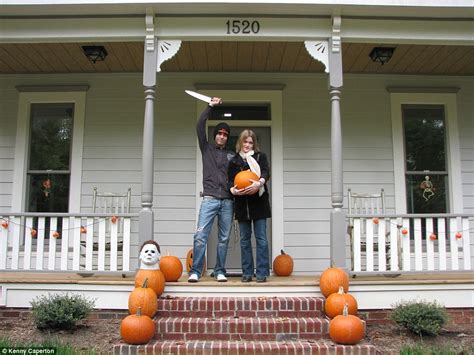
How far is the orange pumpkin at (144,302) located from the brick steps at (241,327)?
14 cm

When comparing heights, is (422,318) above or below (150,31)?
below

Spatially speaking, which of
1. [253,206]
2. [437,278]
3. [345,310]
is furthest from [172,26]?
[437,278]

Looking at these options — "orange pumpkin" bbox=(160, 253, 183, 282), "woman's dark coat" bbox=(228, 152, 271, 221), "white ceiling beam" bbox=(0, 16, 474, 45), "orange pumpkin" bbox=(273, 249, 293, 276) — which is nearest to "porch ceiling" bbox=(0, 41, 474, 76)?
"white ceiling beam" bbox=(0, 16, 474, 45)

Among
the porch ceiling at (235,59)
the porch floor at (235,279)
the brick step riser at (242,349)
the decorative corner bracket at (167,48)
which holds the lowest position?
the brick step riser at (242,349)

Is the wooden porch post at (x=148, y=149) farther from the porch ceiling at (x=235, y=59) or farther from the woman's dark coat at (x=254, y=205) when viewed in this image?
the woman's dark coat at (x=254, y=205)

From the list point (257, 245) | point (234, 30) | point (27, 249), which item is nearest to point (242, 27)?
point (234, 30)

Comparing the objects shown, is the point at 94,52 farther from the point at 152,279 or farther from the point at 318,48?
the point at 152,279

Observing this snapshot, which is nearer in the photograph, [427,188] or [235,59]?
[235,59]

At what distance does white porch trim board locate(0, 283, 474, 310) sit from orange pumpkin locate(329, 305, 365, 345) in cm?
64

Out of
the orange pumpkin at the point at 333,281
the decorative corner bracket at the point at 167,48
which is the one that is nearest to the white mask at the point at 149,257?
the orange pumpkin at the point at 333,281

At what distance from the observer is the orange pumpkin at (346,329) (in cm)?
381

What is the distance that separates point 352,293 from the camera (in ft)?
15.3

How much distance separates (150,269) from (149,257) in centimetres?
13

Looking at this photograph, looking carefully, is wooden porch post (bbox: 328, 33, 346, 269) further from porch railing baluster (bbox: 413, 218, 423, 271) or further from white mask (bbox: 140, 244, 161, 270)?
white mask (bbox: 140, 244, 161, 270)
